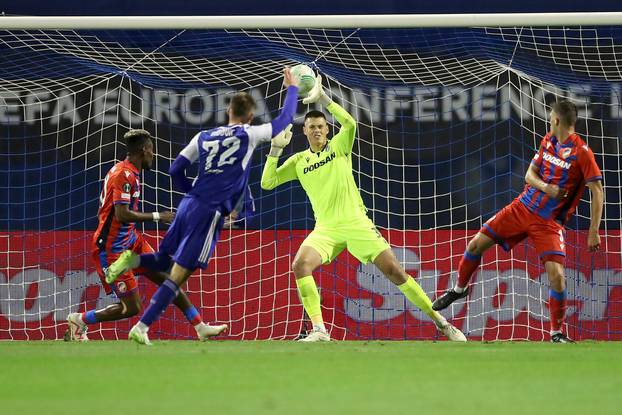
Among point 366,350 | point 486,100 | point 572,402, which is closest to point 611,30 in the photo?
point 486,100

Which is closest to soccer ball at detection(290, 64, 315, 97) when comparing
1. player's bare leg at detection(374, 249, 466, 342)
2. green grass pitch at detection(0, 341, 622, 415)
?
player's bare leg at detection(374, 249, 466, 342)

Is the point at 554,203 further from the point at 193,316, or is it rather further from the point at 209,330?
the point at 193,316

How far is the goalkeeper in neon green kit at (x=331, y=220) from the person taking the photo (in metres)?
9.24

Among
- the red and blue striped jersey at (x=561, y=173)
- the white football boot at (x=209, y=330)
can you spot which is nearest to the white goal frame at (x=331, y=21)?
the red and blue striped jersey at (x=561, y=173)

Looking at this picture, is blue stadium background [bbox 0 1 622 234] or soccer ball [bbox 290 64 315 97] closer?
soccer ball [bbox 290 64 315 97]

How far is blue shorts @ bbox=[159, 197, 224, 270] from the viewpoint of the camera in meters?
7.61

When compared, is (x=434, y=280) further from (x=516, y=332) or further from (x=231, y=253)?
(x=231, y=253)

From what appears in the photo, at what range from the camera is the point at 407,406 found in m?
4.57

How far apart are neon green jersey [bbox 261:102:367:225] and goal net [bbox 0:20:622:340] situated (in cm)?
171

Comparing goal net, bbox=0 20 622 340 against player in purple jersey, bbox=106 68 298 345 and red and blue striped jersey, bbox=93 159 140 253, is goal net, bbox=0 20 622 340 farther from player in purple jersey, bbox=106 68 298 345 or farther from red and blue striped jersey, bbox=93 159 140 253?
player in purple jersey, bbox=106 68 298 345

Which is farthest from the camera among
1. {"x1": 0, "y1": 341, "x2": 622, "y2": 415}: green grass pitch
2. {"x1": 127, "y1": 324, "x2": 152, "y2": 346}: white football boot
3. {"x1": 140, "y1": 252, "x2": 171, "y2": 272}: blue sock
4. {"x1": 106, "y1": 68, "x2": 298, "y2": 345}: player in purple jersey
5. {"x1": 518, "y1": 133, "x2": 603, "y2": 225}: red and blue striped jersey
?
{"x1": 518, "y1": 133, "x2": 603, "y2": 225}: red and blue striped jersey

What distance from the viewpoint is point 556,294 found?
891cm

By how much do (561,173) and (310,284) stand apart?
2.09m

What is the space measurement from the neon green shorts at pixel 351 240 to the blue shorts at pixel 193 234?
1685 millimetres
